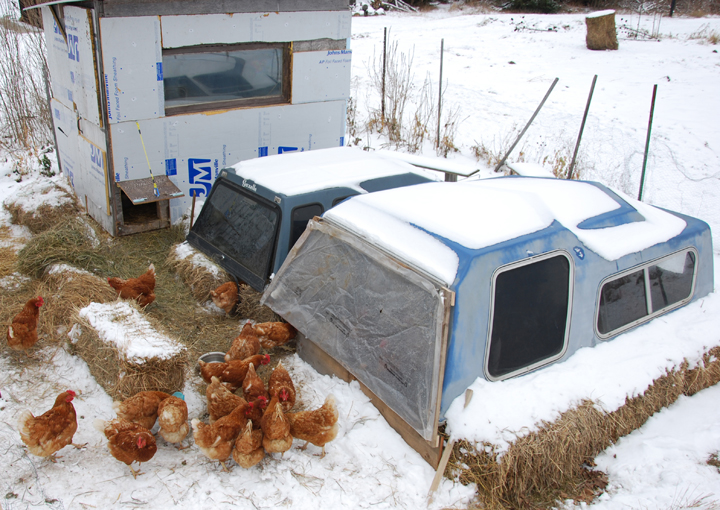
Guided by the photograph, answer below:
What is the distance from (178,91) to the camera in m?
7.59

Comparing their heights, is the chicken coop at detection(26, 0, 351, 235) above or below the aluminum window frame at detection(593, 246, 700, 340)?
above

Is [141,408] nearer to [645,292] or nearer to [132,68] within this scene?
[645,292]

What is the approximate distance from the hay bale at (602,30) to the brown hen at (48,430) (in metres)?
19.0

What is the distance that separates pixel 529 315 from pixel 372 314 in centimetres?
103

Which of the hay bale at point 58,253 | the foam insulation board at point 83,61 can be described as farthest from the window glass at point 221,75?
the hay bale at point 58,253

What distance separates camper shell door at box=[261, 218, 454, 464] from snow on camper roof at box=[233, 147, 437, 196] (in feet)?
3.23

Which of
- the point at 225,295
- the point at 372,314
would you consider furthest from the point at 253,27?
the point at 372,314

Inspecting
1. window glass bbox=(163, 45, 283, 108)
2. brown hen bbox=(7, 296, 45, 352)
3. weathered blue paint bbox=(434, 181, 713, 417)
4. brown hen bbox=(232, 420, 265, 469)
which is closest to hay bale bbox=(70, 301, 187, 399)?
brown hen bbox=(7, 296, 45, 352)

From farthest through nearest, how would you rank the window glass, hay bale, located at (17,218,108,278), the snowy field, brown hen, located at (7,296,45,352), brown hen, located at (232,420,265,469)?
1. the window glass
2. hay bale, located at (17,218,108,278)
3. brown hen, located at (7,296,45,352)
4. brown hen, located at (232,420,265,469)
5. the snowy field

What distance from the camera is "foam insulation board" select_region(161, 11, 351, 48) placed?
711 centimetres

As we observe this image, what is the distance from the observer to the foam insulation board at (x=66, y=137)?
788 cm

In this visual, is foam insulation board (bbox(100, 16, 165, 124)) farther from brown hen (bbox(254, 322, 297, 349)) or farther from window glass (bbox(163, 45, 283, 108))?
brown hen (bbox(254, 322, 297, 349))

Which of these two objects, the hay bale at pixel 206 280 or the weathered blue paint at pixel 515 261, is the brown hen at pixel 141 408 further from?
the weathered blue paint at pixel 515 261

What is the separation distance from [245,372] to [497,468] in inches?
76.3
